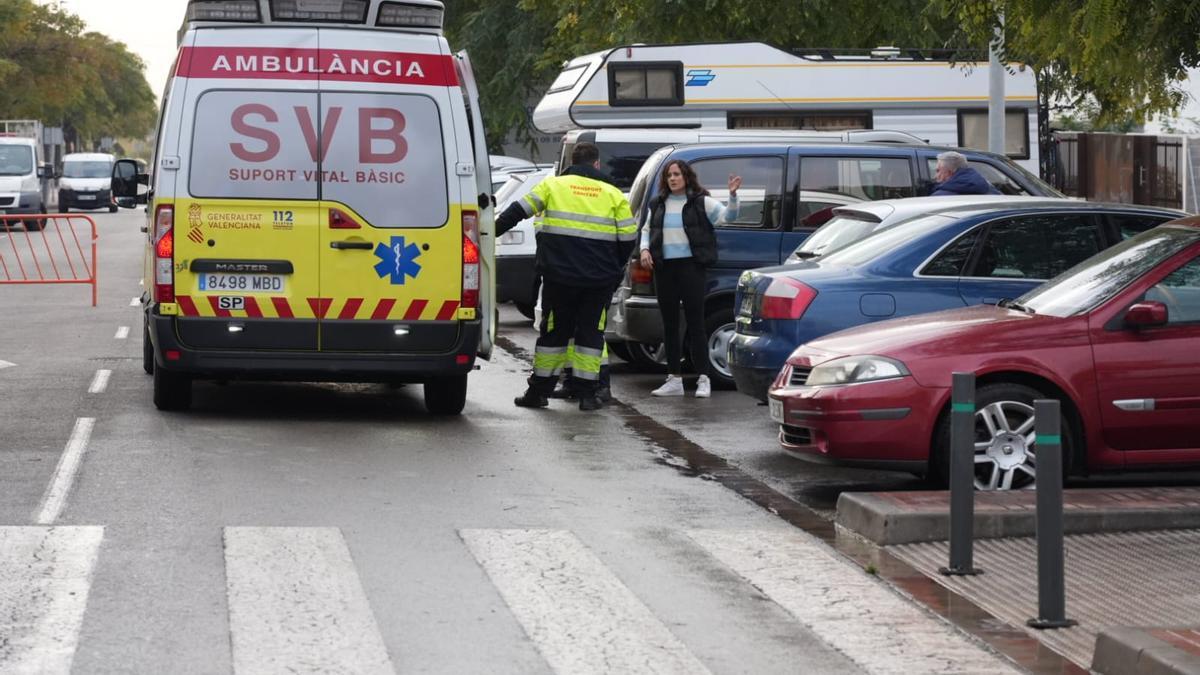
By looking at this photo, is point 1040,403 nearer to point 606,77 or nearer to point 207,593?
point 207,593

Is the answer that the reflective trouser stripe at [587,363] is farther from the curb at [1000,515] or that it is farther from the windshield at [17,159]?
the windshield at [17,159]

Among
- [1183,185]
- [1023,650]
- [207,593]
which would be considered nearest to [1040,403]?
[1023,650]

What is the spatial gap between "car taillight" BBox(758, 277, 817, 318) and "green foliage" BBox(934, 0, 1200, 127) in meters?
2.16

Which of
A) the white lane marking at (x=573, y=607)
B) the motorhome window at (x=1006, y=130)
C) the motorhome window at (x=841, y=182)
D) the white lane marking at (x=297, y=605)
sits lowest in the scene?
the white lane marking at (x=573, y=607)

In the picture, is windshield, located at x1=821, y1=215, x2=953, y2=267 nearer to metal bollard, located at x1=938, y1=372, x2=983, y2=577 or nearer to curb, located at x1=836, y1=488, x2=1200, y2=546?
curb, located at x1=836, y1=488, x2=1200, y2=546

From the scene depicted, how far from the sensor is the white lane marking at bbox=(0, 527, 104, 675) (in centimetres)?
626

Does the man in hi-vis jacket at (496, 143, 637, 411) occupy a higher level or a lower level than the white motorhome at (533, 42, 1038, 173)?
lower

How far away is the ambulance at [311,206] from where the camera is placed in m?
11.9

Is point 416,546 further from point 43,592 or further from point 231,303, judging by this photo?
point 231,303

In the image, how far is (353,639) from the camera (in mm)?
6602

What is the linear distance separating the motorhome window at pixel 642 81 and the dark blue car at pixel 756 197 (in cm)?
612

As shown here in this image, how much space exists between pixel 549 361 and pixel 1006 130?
10315 mm

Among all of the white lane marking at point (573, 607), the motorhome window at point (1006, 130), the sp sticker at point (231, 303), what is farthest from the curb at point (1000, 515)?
the motorhome window at point (1006, 130)

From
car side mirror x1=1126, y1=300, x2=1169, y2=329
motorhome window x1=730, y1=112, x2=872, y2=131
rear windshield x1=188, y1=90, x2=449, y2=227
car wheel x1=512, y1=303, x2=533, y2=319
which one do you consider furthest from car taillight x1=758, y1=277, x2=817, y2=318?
motorhome window x1=730, y1=112, x2=872, y2=131
